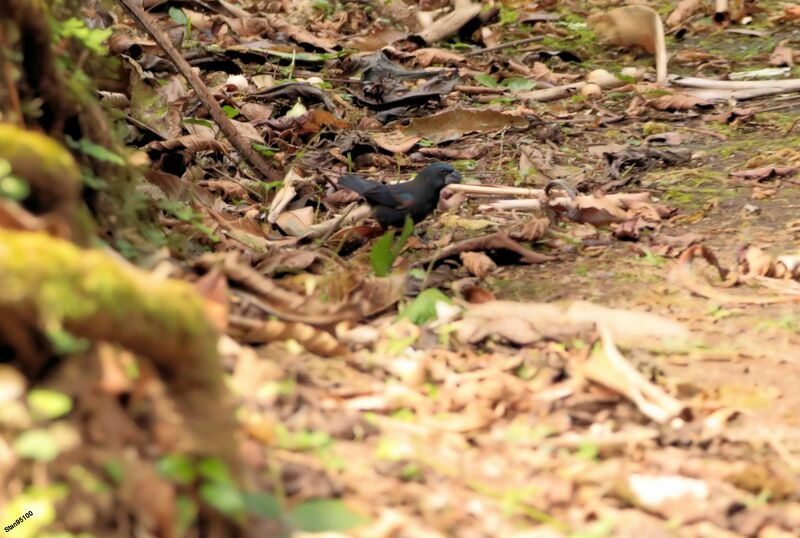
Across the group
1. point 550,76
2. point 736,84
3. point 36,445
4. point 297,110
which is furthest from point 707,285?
point 550,76

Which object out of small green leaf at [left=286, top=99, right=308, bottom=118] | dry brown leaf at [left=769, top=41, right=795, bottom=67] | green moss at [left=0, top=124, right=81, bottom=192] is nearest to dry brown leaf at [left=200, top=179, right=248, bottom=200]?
small green leaf at [left=286, top=99, right=308, bottom=118]

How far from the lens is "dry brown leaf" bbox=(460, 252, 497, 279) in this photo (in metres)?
3.92

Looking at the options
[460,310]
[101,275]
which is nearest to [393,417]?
[460,310]

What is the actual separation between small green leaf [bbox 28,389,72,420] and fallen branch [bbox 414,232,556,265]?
2.35 meters

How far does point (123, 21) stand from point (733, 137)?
4.12 metres

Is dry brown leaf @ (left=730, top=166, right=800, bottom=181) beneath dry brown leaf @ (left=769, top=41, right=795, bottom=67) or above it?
above

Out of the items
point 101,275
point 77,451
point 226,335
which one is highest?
point 101,275

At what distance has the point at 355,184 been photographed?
4996 mm

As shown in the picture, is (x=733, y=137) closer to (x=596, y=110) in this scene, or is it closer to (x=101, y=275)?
(x=596, y=110)

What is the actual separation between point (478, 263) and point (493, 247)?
0.17m

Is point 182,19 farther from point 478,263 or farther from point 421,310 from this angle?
point 421,310

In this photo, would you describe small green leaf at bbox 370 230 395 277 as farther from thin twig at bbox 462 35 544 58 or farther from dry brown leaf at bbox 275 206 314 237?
thin twig at bbox 462 35 544 58

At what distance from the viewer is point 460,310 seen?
3.25m

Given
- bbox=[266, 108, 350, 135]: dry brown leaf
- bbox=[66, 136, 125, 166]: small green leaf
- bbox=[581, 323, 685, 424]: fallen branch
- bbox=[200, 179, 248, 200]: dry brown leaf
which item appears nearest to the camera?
bbox=[581, 323, 685, 424]: fallen branch
